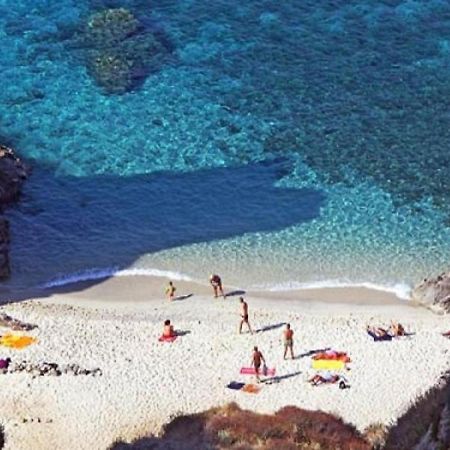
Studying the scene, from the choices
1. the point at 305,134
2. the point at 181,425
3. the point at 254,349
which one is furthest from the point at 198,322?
the point at 305,134

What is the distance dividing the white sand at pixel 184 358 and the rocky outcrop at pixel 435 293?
49 centimetres

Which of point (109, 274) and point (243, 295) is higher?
point (109, 274)

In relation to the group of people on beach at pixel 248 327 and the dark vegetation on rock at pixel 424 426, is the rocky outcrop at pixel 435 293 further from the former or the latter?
the dark vegetation on rock at pixel 424 426

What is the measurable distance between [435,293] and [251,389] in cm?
1051

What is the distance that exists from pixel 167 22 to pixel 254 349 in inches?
1439

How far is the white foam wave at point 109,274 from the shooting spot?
50.5 meters

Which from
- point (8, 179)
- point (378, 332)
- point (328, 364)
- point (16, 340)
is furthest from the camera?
point (8, 179)

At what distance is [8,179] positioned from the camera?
184ft

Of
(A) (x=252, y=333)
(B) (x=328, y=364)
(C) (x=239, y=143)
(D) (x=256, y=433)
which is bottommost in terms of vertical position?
(D) (x=256, y=433)

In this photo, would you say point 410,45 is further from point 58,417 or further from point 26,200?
point 58,417

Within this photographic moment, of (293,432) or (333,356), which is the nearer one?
(293,432)

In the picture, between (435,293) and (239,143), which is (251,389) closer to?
(435,293)

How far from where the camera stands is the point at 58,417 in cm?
3966

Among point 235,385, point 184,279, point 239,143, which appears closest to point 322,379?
point 235,385
